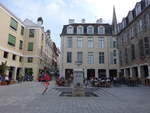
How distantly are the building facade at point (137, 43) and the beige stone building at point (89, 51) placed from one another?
14.1 ft

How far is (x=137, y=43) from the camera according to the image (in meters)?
22.4

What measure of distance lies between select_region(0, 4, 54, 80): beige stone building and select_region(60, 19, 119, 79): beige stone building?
6309 millimetres

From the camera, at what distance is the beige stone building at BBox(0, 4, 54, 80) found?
24109 mm

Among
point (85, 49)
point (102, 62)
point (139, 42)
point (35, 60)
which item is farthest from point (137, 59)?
point (35, 60)

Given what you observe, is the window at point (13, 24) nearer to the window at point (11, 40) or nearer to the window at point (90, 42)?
the window at point (11, 40)

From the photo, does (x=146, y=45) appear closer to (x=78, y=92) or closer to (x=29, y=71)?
(x=78, y=92)

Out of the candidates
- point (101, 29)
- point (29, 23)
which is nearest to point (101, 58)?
point (101, 29)

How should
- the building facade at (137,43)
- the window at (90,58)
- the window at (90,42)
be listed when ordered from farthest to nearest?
1. the window at (90,42)
2. the window at (90,58)
3. the building facade at (137,43)

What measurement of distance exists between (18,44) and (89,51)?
1608 cm

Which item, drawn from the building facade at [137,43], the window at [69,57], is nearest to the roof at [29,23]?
the window at [69,57]

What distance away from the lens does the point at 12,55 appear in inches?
1065

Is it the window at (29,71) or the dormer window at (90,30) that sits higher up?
the dormer window at (90,30)

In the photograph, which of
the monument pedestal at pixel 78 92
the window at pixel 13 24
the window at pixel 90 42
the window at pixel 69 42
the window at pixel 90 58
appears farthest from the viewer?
the window at pixel 90 42

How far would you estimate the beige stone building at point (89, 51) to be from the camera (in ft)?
107
